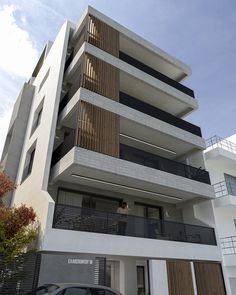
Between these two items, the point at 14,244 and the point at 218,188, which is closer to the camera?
the point at 14,244

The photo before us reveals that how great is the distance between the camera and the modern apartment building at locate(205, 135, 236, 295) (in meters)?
14.2

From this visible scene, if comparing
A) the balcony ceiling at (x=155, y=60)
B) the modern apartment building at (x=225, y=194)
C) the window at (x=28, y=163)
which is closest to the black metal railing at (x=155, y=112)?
the modern apartment building at (x=225, y=194)

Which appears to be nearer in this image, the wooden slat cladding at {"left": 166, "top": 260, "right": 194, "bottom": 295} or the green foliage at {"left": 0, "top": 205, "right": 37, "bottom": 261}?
the green foliage at {"left": 0, "top": 205, "right": 37, "bottom": 261}

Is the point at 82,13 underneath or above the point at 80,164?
above

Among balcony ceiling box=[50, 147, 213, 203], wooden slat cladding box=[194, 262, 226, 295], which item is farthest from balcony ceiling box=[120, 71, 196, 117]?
wooden slat cladding box=[194, 262, 226, 295]

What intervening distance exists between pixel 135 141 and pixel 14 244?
927cm

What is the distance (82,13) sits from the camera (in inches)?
647

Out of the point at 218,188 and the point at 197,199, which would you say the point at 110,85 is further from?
the point at 218,188

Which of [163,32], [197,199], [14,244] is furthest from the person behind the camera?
[197,199]

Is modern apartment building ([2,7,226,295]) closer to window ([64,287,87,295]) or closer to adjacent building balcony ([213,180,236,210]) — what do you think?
adjacent building balcony ([213,180,236,210])

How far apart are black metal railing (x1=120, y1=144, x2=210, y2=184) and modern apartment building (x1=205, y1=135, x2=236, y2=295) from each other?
1.65m

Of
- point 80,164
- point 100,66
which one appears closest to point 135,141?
point 100,66

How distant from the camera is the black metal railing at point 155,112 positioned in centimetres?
1507

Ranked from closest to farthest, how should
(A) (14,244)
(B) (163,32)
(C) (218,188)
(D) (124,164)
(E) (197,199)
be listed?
1. (A) (14,244)
2. (D) (124,164)
3. (B) (163,32)
4. (E) (197,199)
5. (C) (218,188)
